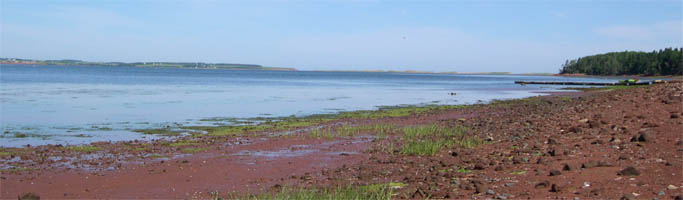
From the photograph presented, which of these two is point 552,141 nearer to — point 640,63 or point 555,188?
point 555,188

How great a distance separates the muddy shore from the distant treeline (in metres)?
140

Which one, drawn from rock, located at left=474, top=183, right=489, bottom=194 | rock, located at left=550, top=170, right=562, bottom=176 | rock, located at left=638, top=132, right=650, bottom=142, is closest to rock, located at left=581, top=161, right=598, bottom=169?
rock, located at left=550, top=170, right=562, bottom=176

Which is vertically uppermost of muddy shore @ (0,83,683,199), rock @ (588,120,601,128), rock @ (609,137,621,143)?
rock @ (588,120,601,128)

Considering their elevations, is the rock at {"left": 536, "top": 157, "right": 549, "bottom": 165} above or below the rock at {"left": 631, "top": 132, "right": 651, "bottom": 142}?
below

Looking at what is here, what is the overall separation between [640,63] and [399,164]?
6650 inches

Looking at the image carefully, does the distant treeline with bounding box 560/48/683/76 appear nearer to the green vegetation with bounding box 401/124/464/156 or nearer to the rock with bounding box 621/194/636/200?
the green vegetation with bounding box 401/124/464/156

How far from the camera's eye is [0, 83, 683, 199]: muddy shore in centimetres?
937

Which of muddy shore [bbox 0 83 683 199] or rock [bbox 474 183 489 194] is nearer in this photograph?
rock [bbox 474 183 489 194]

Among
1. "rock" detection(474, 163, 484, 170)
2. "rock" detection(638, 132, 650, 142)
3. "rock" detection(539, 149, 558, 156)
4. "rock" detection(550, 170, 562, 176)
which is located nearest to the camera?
"rock" detection(550, 170, 562, 176)

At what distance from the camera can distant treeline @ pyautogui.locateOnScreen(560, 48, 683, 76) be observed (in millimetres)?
140125

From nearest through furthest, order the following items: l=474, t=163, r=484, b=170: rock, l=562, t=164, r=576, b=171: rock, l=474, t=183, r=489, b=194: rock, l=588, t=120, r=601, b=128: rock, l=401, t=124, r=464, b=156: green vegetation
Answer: l=474, t=183, r=489, b=194: rock → l=562, t=164, r=576, b=171: rock → l=474, t=163, r=484, b=170: rock → l=401, t=124, r=464, b=156: green vegetation → l=588, t=120, r=601, b=128: rock

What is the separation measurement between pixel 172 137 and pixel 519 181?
13.5 meters

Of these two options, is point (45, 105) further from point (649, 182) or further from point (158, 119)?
point (649, 182)

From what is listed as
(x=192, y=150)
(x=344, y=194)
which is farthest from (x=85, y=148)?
(x=344, y=194)
